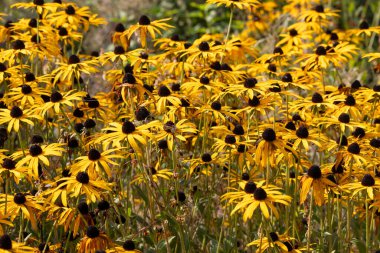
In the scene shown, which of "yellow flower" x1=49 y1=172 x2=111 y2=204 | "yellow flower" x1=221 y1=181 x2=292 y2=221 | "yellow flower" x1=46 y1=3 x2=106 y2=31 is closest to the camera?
"yellow flower" x1=221 y1=181 x2=292 y2=221

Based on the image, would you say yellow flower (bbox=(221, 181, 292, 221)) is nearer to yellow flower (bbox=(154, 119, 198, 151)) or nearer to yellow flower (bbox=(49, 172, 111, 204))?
yellow flower (bbox=(154, 119, 198, 151))

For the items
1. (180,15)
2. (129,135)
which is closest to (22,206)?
(129,135)

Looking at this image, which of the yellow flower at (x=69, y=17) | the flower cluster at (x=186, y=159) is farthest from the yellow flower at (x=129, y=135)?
the yellow flower at (x=69, y=17)

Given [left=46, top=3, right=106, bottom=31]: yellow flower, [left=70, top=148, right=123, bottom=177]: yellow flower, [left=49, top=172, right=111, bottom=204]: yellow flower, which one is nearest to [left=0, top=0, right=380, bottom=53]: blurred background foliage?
[left=46, top=3, right=106, bottom=31]: yellow flower

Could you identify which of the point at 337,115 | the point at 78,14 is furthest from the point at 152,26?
the point at 337,115

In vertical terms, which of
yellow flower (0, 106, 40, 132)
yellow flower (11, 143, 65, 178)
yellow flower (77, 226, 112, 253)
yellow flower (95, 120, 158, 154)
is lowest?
yellow flower (77, 226, 112, 253)

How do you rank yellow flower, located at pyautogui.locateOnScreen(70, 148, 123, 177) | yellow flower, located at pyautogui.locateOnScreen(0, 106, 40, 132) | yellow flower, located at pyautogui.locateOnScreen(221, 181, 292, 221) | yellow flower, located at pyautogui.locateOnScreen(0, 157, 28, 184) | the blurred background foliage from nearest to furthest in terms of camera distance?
yellow flower, located at pyautogui.locateOnScreen(221, 181, 292, 221) → yellow flower, located at pyautogui.locateOnScreen(70, 148, 123, 177) → yellow flower, located at pyautogui.locateOnScreen(0, 157, 28, 184) → yellow flower, located at pyautogui.locateOnScreen(0, 106, 40, 132) → the blurred background foliage

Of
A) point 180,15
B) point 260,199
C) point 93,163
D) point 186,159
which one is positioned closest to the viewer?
point 260,199

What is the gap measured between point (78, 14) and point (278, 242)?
2365mm

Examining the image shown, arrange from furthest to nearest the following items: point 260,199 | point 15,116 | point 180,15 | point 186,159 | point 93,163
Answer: point 180,15 → point 186,159 → point 15,116 → point 93,163 → point 260,199

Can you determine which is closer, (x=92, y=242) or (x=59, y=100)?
(x=92, y=242)

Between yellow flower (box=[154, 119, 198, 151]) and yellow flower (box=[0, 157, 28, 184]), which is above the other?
yellow flower (box=[154, 119, 198, 151])

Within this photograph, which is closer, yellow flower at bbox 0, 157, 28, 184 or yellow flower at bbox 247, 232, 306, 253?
yellow flower at bbox 247, 232, 306, 253

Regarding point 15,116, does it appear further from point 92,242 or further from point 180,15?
point 180,15
